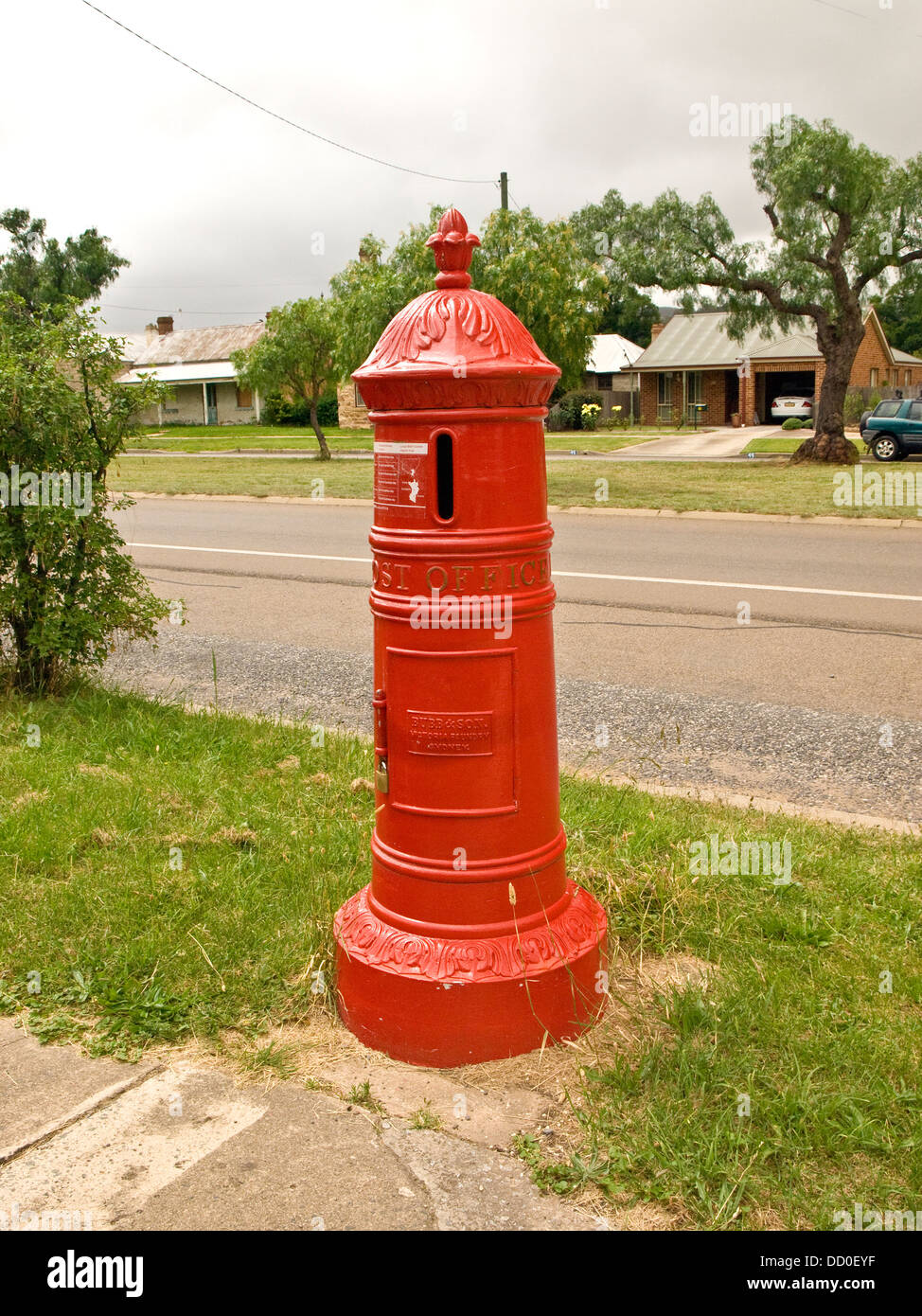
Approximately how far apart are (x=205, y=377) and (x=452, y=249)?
4997 cm

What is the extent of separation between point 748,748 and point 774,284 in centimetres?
2105

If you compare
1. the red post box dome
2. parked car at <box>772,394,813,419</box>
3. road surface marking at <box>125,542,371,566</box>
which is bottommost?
road surface marking at <box>125,542,371,566</box>

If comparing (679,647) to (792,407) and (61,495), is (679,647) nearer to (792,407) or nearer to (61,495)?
(61,495)

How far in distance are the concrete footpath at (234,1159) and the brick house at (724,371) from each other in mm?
42838

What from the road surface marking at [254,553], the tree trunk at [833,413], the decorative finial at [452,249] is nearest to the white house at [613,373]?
the tree trunk at [833,413]

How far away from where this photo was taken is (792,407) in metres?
43.1

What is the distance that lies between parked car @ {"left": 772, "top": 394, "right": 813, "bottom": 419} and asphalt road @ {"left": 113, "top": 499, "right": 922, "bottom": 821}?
1224 inches

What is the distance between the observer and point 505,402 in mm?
2850

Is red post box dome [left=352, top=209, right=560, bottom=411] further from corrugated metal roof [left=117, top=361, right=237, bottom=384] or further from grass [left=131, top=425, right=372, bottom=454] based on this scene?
corrugated metal roof [left=117, top=361, right=237, bottom=384]

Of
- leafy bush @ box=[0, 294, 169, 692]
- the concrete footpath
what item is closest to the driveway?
leafy bush @ box=[0, 294, 169, 692]

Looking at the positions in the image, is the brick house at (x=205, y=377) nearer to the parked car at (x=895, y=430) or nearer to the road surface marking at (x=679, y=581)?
the parked car at (x=895, y=430)

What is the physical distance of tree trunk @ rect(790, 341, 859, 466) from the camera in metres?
23.9
